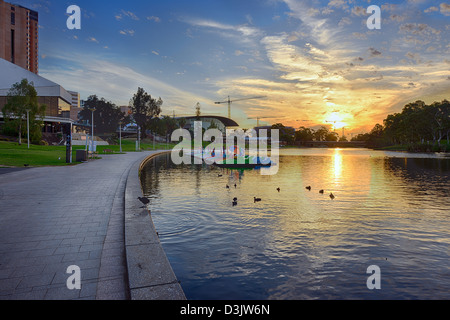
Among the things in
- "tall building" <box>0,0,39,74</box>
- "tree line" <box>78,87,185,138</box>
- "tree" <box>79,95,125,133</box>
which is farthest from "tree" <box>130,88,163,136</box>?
"tall building" <box>0,0,39,74</box>

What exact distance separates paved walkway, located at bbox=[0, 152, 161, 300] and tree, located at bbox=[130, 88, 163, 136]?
117674 millimetres

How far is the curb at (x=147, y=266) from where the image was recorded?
4.45 metres

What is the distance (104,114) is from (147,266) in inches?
5716

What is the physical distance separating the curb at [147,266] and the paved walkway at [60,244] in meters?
0.17

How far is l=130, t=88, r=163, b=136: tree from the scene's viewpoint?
126375 mm

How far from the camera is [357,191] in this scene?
18078 mm

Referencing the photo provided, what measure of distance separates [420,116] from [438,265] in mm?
101092

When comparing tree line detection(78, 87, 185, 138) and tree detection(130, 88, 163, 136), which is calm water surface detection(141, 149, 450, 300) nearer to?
tree line detection(78, 87, 185, 138)

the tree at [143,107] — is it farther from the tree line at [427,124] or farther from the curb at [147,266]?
the curb at [147,266]

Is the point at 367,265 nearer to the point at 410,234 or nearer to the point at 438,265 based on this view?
the point at 438,265

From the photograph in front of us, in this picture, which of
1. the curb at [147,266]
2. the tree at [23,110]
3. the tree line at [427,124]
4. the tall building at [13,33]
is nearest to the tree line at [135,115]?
the tall building at [13,33]

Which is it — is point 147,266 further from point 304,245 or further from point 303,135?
point 303,135

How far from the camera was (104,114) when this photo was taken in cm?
13825
